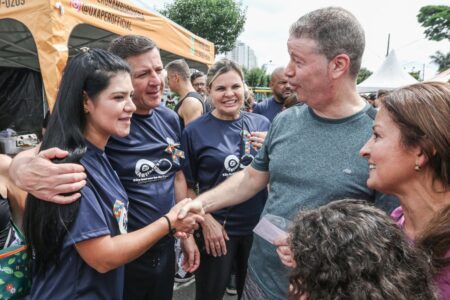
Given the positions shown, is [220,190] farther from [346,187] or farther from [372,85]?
[372,85]

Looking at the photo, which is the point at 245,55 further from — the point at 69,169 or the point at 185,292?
the point at 69,169

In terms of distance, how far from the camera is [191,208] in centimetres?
173

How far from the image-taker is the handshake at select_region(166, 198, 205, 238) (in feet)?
5.30

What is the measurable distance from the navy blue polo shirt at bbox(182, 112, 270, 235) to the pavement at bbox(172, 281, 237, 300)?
1.40m

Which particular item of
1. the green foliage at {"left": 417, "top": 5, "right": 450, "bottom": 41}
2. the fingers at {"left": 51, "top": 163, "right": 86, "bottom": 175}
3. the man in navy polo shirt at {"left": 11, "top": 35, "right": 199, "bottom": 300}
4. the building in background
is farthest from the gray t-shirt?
the building in background

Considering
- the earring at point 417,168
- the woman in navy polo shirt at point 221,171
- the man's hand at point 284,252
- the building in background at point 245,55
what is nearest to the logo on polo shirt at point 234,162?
the woman in navy polo shirt at point 221,171

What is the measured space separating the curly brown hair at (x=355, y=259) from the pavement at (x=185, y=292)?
2.85 m

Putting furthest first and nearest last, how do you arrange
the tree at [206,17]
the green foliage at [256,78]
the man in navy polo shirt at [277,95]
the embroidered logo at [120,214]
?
the green foliage at [256,78] → the tree at [206,17] → the man in navy polo shirt at [277,95] → the embroidered logo at [120,214]

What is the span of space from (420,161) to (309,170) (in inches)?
20.3

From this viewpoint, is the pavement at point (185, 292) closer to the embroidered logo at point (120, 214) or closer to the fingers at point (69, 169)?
the embroidered logo at point (120, 214)

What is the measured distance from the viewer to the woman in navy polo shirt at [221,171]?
243 centimetres

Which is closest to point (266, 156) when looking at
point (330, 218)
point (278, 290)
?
point (278, 290)

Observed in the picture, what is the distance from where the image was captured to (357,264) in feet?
2.57

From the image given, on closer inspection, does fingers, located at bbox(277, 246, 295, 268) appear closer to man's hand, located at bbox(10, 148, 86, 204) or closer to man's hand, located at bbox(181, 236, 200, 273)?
man's hand, located at bbox(10, 148, 86, 204)
